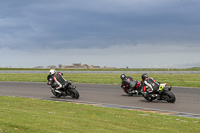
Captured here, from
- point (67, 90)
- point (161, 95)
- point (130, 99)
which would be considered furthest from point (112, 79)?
point (161, 95)

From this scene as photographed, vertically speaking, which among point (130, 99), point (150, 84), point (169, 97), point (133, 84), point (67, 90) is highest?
point (150, 84)

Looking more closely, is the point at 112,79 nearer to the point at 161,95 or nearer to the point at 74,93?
the point at 74,93

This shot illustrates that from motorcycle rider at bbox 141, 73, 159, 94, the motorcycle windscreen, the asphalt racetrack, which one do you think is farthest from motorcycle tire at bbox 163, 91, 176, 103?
the motorcycle windscreen

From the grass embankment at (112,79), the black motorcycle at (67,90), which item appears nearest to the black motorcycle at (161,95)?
the black motorcycle at (67,90)

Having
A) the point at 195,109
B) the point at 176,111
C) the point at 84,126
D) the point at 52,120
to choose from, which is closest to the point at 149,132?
the point at 84,126

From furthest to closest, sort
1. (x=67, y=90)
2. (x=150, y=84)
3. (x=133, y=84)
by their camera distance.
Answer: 1. (x=133, y=84)
2. (x=67, y=90)
3. (x=150, y=84)

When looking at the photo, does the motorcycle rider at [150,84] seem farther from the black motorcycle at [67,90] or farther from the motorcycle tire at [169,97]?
the black motorcycle at [67,90]

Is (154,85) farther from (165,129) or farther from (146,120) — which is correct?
(165,129)

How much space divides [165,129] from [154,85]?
8.03 meters

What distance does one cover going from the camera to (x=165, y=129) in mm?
7777

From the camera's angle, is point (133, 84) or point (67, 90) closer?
point (67, 90)

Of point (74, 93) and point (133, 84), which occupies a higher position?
point (133, 84)

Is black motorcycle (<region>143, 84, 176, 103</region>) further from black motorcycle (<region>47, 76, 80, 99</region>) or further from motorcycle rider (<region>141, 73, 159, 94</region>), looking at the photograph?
black motorcycle (<region>47, 76, 80, 99</region>)

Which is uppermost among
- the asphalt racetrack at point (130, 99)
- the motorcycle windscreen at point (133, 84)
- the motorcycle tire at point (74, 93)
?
the motorcycle windscreen at point (133, 84)
